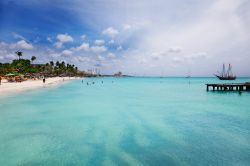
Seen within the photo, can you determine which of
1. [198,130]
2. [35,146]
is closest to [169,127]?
[198,130]

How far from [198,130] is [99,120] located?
26.5 ft

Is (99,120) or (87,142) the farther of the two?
(99,120)

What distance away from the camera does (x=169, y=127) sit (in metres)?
16.0

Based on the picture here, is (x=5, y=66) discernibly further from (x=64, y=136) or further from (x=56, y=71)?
(x=64, y=136)

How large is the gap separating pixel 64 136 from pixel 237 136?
11059 millimetres

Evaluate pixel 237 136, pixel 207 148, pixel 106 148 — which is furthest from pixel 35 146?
pixel 237 136

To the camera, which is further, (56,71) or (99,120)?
(56,71)

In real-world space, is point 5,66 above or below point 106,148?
above

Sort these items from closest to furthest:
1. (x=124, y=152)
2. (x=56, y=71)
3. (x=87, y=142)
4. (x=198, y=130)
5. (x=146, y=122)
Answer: (x=124, y=152) < (x=87, y=142) < (x=198, y=130) < (x=146, y=122) < (x=56, y=71)

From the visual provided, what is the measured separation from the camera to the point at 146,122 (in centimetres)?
1777

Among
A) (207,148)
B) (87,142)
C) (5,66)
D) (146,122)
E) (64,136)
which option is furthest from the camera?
(5,66)

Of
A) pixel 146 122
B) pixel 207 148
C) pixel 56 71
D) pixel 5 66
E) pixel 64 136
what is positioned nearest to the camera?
pixel 207 148

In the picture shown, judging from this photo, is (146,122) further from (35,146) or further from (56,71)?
(56,71)

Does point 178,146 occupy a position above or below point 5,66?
below
